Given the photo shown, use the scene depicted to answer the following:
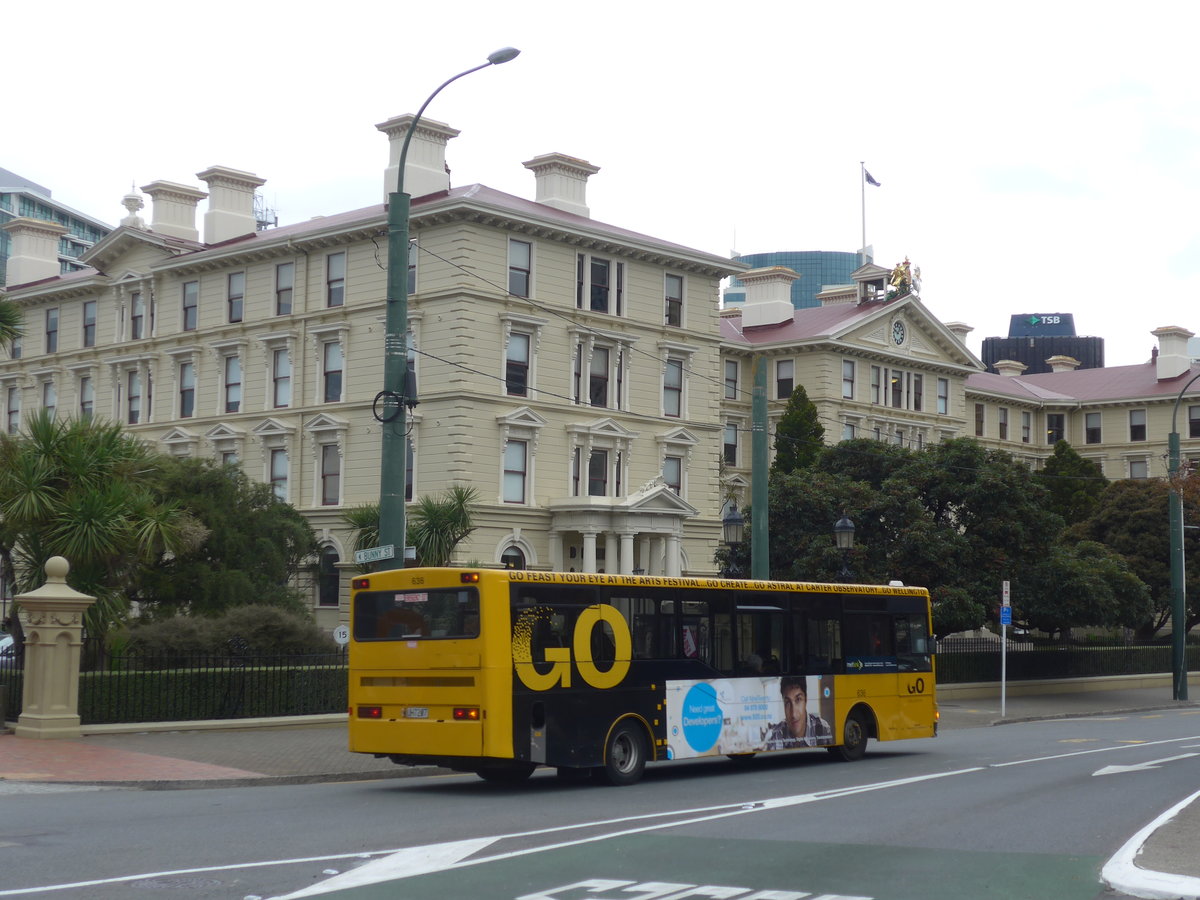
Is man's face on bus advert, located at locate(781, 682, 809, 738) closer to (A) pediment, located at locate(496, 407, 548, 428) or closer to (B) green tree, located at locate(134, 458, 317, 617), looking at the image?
(B) green tree, located at locate(134, 458, 317, 617)

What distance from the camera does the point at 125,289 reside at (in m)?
57.6

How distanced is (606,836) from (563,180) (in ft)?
140

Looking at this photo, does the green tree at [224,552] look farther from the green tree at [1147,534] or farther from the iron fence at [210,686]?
the green tree at [1147,534]

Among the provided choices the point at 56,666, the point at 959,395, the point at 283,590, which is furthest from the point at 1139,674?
the point at 56,666

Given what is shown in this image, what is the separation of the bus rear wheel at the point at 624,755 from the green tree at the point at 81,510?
1030 centimetres

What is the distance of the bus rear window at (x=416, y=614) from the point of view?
56.1 feet

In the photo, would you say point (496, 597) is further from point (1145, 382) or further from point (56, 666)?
point (1145, 382)

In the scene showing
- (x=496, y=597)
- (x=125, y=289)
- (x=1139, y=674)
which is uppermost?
(x=125, y=289)

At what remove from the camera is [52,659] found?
876 inches

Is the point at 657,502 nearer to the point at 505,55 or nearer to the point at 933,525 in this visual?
the point at 933,525

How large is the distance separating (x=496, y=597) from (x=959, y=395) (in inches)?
2458

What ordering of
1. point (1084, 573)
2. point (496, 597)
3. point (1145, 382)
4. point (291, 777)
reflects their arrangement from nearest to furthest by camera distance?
point (496, 597) → point (291, 777) → point (1084, 573) → point (1145, 382)

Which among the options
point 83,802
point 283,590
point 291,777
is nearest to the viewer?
point 83,802

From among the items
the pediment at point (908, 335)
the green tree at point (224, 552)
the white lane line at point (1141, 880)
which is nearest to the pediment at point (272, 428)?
the green tree at point (224, 552)
